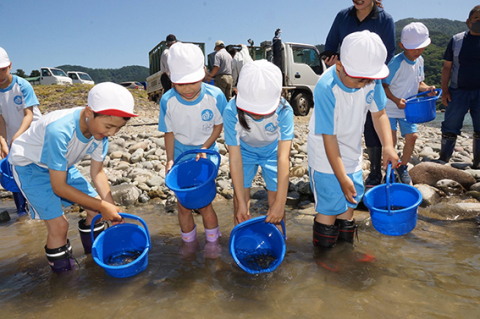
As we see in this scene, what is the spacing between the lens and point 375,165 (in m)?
3.67

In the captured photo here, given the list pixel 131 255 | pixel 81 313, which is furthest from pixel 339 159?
pixel 81 313

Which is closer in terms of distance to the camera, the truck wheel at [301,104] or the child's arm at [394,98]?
the child's arm at [394,98]

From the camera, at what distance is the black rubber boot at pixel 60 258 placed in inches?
95.3

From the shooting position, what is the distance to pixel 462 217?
3.21m

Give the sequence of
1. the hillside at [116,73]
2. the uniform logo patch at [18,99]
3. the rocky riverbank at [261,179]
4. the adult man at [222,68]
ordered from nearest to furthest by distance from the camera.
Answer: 1. the uniform logo patch at [18,99]
2. the rocky riverbank at [261,179]
3. the adult man at [222,68]
4. the hillside at [116,73]

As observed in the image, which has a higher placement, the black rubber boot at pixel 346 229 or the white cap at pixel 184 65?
the white cap at pixel 184 65

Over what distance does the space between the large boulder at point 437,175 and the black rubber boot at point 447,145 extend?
0.68 metres

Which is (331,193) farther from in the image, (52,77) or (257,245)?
(52,77)

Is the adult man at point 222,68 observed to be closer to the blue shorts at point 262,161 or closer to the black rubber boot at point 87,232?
the blue shorts at point 262,161

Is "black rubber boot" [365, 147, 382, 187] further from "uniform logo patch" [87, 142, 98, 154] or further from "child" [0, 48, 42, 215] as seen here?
"child" [0, 48, 42, 215]

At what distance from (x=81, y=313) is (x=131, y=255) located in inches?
22.7

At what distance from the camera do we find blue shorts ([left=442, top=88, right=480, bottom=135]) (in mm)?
4402

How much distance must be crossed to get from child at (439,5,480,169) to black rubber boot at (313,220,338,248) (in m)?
3.10

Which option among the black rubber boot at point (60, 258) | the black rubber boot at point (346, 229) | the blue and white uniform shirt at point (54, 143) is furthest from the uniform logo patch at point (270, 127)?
the black rubber boot at point (60, 258)
